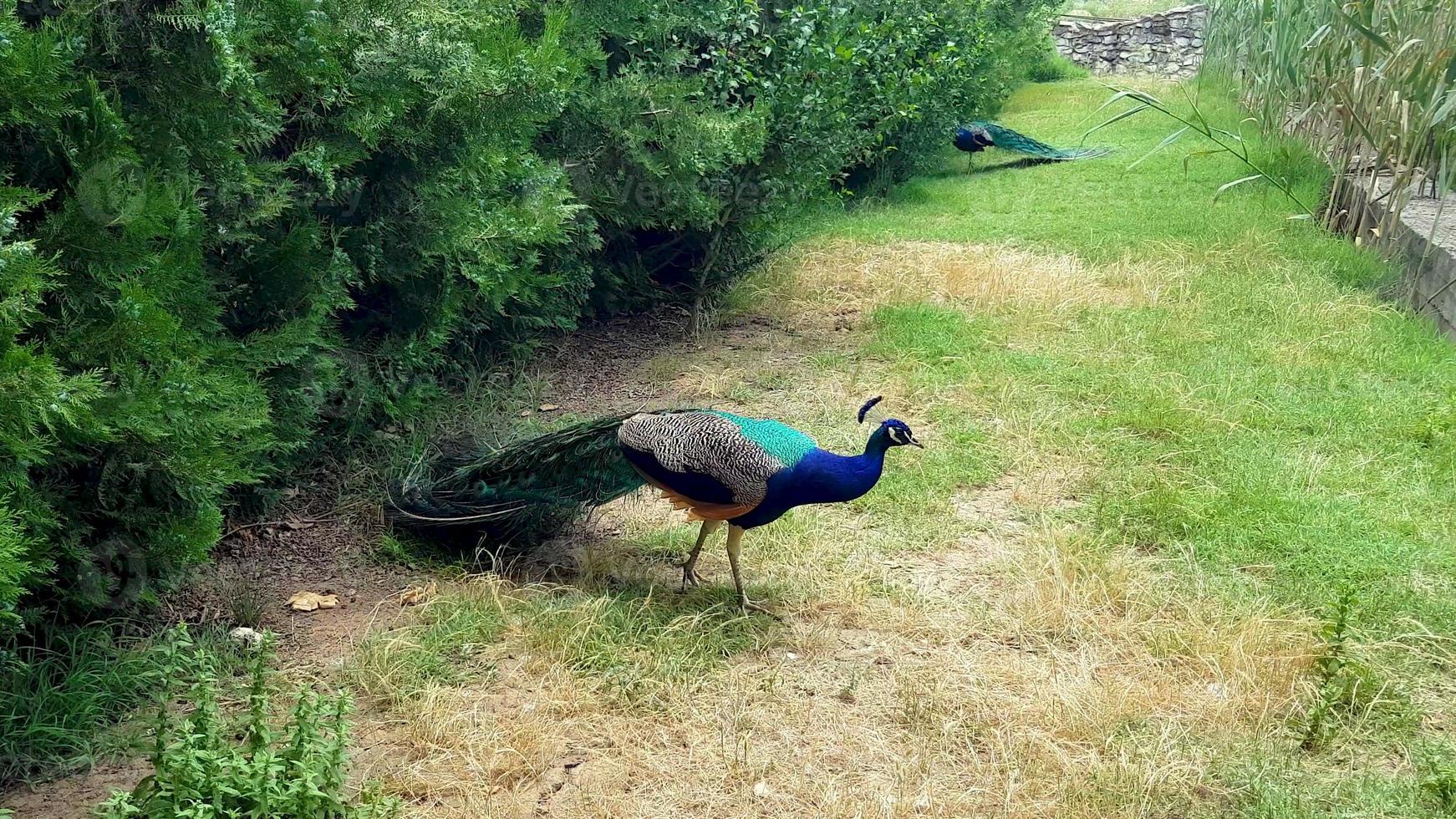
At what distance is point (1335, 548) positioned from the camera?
4223 mm

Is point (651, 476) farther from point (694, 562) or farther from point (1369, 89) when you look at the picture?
point (1369, 89)

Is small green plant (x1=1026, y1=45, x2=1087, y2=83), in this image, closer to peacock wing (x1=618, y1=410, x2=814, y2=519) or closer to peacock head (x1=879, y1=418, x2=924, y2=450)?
peacock head (x1=879, y1=418, x2=924, y2=450)

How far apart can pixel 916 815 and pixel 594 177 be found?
4237mm

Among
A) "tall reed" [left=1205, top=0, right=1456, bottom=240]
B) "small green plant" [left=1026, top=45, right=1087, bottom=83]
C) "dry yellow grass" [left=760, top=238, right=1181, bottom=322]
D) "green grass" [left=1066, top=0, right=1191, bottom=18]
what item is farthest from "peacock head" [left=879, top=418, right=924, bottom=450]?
"green grass" [left=1066, top=0, right=1191, bottom=18]

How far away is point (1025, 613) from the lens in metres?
3.93

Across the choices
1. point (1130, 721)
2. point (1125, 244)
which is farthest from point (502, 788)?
point (1125, 244)

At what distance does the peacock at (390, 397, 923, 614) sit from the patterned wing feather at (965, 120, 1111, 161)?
10.7 metres

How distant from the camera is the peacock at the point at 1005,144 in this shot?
44.6ft

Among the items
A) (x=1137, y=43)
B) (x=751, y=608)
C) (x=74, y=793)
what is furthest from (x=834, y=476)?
(x=1137, y=43)

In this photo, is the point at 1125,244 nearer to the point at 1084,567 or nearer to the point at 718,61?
the point at 718,61

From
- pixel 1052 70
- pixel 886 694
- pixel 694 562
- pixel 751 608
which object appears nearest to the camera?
pixel 886 694

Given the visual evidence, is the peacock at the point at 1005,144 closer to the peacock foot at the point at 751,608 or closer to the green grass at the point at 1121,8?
the peacock foot at the point at 751,608

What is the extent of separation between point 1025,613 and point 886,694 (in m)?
0.71

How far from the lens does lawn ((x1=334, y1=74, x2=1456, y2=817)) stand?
308 centimetres
